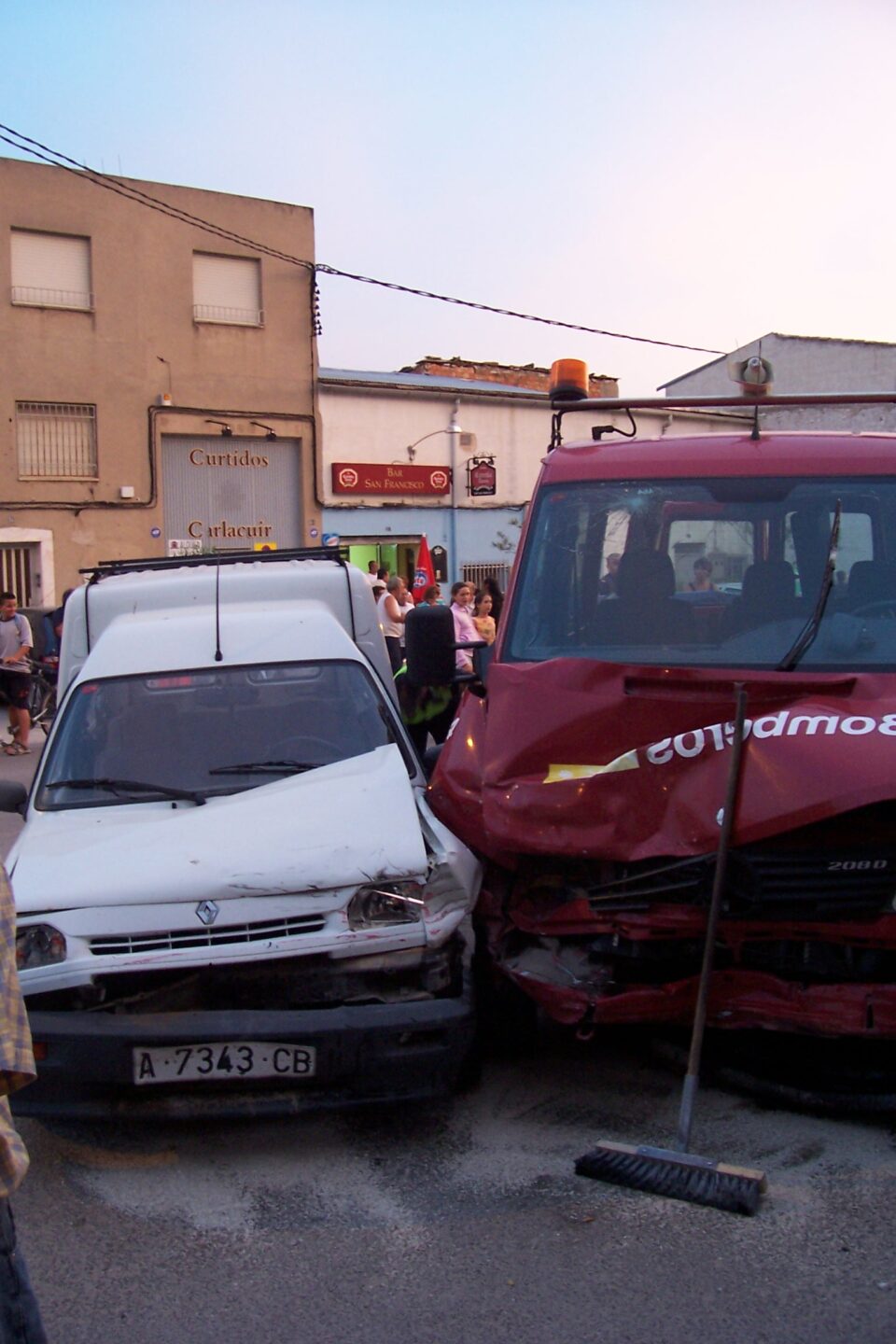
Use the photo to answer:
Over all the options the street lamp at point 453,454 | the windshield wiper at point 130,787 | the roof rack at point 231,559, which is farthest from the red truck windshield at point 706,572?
the street lamp at point 453,454

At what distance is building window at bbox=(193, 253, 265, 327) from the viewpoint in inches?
1033

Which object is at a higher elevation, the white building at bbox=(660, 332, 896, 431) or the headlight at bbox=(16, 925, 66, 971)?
the white building at bbox=(660, 332, 896, 431)

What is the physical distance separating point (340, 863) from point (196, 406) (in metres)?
23.2

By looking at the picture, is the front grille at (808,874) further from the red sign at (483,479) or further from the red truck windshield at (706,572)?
the red sign at (483,479)

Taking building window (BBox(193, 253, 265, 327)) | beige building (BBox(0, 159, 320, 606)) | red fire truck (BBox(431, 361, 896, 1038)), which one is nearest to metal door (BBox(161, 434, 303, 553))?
beige building (BBox(0, 159, 320, 606))

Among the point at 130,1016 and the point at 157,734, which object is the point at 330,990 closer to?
the point at 130,1016

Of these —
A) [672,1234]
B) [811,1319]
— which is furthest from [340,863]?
[811,1319]

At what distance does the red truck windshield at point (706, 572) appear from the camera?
4.73 metres

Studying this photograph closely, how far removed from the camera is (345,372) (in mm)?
31766

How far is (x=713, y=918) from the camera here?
3.97 meters

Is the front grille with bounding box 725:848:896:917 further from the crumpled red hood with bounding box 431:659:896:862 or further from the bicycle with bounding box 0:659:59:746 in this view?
the bicycle with bounding box 0:659:59:746

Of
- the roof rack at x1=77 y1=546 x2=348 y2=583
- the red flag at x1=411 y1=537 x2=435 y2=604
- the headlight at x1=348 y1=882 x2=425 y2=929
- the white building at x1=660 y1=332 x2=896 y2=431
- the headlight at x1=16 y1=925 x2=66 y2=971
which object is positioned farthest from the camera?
the white building at x1=660 y1=332 x2=896 y2=431

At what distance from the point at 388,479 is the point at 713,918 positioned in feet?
83.2

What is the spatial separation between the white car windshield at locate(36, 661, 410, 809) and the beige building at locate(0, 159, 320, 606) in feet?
65.3
